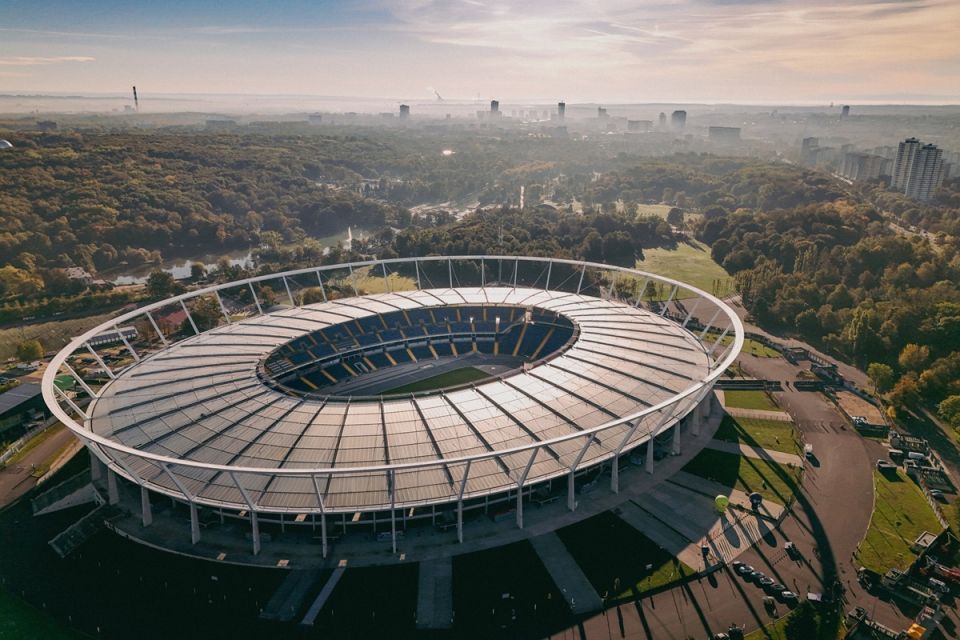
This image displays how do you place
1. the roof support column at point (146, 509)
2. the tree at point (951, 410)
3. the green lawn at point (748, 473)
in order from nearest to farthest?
1. the roof support column at point (146, 509)
2. the green lawn at point (748, 473)
3. the tree at point (951, 410)

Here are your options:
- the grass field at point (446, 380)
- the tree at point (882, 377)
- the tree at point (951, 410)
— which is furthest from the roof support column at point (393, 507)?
the tree at point (882, 377)

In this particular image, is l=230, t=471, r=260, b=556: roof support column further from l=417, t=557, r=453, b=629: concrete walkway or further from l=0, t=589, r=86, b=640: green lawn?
l=417, t=557, r=453, b=629: concrete walkway

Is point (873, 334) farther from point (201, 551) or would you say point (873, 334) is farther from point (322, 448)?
point (201, 551)

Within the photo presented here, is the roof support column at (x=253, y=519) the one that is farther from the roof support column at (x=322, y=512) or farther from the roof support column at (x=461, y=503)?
the roof support column at (x=461, y=503)

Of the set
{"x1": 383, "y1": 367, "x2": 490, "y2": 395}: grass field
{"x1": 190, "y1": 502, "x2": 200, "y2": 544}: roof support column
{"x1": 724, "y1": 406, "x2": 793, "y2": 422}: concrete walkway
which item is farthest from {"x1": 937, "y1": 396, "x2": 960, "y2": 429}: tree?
{"x1": 190, "y1": 502, "x2": 200, "y2": 544}: roof support column

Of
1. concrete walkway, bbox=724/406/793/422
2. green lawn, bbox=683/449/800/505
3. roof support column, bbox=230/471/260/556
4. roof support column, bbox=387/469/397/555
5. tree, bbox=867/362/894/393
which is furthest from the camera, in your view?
tree, bbox=867/362/894/393

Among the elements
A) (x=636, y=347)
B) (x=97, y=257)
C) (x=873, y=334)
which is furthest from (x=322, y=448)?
(x=97, y=257)
